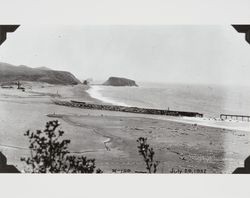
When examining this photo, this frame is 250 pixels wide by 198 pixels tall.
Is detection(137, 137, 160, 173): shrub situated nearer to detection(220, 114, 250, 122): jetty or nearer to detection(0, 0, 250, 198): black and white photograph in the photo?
detection(0, 0, 250, 198): black and white photograph

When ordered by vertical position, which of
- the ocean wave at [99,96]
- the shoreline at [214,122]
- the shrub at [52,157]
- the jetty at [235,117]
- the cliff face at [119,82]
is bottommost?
the shrub at [52,157]

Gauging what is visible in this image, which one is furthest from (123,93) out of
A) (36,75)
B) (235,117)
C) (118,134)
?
(235,117)

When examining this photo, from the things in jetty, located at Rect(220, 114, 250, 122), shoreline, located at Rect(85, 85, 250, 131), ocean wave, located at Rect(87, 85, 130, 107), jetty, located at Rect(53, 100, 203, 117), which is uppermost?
ocean wave, located at Rect(87, 85, 130, 107)

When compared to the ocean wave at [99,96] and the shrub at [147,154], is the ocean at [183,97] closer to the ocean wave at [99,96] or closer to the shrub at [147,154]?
the ocean wave at [99,96]

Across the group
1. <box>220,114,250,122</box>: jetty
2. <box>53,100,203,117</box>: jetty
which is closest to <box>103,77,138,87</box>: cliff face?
<box>53,100,203,117</box>: jetty

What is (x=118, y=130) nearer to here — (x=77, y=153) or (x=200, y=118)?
(x=77, y=153)

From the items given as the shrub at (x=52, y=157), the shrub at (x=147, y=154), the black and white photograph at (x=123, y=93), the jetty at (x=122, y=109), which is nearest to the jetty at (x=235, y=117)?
the black and white photograph at (x=123, y=93)

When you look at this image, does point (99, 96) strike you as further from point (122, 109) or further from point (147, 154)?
point (147, 154)
